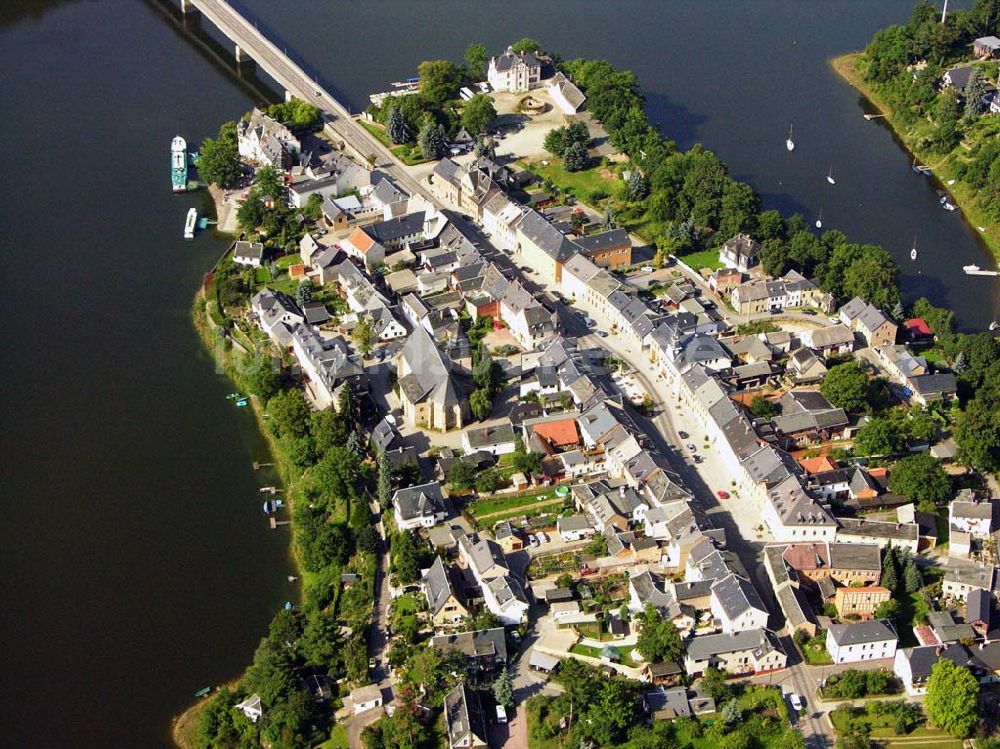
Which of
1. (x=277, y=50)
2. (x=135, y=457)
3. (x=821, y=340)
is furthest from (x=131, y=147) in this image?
(x=821, y=340)

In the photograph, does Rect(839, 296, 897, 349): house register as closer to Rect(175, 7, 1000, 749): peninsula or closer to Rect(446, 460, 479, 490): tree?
Rect(175, 7, 1000, 749): peninsula

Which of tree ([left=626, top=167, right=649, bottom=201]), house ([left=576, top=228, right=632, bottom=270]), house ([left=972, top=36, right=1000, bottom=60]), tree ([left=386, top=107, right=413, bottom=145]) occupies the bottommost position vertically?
house ([left=576, top=228, right=632, bottom=270])

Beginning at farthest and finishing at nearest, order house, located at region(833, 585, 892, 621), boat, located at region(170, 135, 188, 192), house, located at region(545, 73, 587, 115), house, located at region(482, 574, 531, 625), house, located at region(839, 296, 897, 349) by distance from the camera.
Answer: house, located at region(545, 73, 587, 115), boat, located at region(170, 135, 188, 192), house, located at region(839, 296, 897, 349), house, located at region(833, 585, 892, 621), house, located at region(482, 574, 531, 625)

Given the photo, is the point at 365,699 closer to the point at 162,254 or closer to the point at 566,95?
the point at 162,254

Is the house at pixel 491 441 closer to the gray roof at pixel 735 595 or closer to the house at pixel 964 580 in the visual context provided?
the gray roof at pixel 735 595

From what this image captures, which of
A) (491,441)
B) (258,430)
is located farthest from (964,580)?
(258,430)

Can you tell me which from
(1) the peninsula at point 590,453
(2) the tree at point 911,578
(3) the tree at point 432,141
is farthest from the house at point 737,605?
(3) the tree at point 432,141

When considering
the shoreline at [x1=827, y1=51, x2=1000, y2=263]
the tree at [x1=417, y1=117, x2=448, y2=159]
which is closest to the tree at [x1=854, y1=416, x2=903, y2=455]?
the shoreline at [x1=827, y1=51, x2=1000, y2=263]
